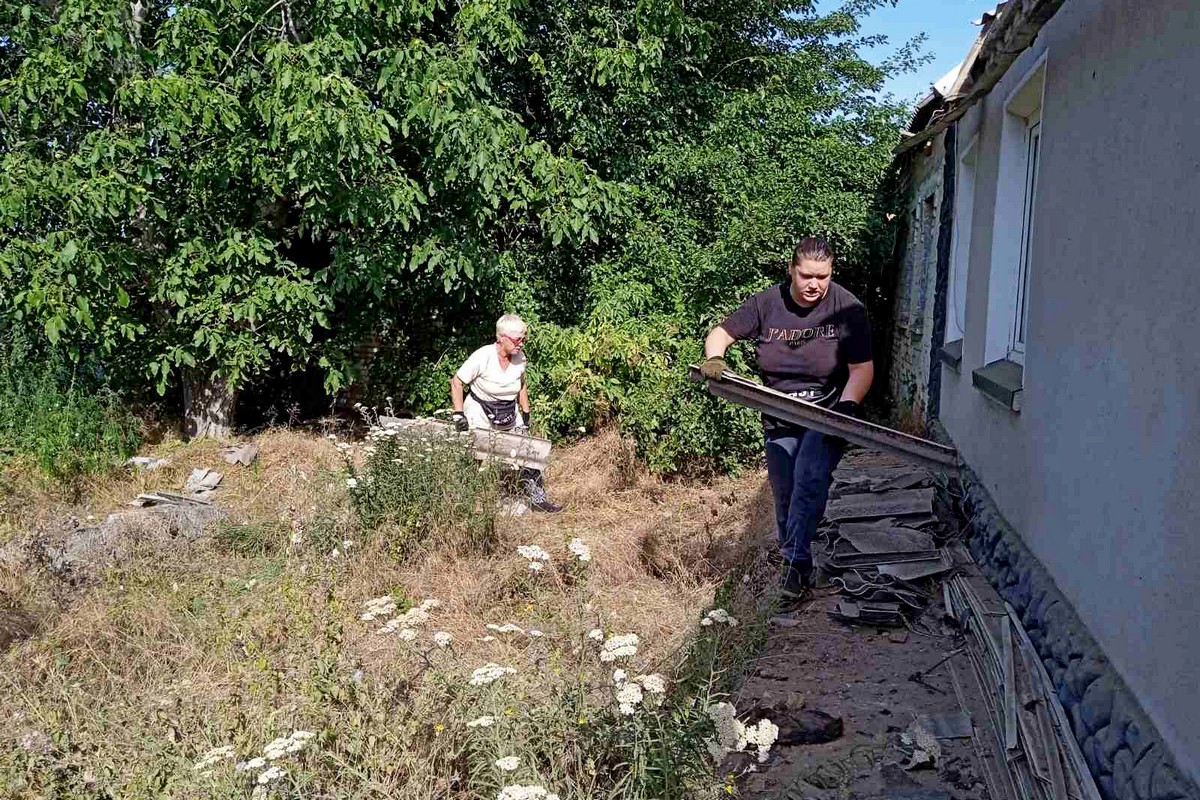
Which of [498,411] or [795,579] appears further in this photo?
[498,411]

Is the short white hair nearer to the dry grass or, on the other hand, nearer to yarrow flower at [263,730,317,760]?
the dry grass

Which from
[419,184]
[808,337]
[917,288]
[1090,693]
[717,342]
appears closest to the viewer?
[1090,693]

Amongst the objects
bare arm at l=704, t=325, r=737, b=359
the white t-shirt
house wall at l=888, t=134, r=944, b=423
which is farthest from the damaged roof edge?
the white t-shirt

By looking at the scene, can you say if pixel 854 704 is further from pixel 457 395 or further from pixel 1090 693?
pixel 457 395

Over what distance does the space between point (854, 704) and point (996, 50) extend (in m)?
2.88

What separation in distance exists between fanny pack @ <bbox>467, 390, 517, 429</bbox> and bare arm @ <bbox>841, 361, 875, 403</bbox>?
2959mm

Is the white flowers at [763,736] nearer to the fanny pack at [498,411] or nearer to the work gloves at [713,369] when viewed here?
the work gloves at [713,369]

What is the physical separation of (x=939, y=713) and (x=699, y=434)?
4.51m

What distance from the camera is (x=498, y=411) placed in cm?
668

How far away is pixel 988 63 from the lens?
4480 millimetres

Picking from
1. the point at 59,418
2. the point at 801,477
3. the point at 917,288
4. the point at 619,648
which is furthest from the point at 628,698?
the point at 917,288

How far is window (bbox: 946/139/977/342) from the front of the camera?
6086mm

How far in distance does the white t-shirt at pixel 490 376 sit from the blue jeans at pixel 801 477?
254cm

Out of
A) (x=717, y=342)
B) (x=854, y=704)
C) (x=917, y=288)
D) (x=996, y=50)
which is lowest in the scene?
(x=854, y=704)
